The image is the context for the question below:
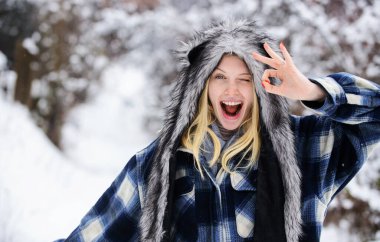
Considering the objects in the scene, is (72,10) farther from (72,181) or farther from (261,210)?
(261,210)

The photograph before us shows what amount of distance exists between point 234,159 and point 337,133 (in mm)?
443

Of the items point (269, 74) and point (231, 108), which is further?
point (231, 108)

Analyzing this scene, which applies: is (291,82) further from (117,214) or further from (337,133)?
(117,214)

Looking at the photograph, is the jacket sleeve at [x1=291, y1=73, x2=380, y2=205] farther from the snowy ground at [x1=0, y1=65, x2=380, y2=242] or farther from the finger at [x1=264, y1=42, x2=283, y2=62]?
the snowy ground at [x1=0, y1=65, x2=380, y2=242]

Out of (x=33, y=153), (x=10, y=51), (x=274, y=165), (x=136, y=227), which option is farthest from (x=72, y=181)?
(x=274, y=165)

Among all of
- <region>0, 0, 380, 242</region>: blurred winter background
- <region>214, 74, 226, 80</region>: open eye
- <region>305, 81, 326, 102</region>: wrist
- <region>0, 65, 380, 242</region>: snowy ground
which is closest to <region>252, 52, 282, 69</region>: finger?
<region>305, 81, 326, 102</region>: wrist

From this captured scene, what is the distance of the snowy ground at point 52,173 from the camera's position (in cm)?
472

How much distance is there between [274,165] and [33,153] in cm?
580

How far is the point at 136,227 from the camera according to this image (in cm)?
217

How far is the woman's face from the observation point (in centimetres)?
199

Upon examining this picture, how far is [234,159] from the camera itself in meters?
2.04

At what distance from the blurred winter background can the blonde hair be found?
50 centimetres

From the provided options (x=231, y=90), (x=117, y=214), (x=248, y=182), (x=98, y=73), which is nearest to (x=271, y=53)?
(x=231, y=90)

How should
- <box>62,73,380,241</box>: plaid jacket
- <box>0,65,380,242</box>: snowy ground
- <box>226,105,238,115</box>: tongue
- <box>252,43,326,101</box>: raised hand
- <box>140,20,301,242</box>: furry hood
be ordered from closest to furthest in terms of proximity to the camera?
1. <box>252,43,326,101</box>: raised hand
2. <box>62,73,380,241</box>: plaid jacket
3. <box>140,20,301,242</box>: furry hood
4. <box>226,105,238,115</box>: tongue
5. <box>0,65,380,242</box>: snowy ground
